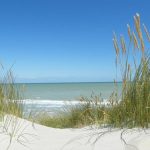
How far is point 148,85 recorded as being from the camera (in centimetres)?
302

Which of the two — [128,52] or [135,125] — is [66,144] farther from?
[128,52]

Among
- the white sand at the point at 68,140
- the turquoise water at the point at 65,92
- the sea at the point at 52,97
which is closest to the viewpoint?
the white sand at the point at 68,140

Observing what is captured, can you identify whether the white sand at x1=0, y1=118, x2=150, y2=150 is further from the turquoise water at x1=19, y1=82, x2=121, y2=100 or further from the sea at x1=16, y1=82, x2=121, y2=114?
the turquoise water at x1=19, y1=82, x2=121, y2=100

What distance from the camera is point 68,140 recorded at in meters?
2.71

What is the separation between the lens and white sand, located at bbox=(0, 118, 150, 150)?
2447 millimetres

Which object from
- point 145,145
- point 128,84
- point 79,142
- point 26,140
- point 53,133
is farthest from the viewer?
point 128,84

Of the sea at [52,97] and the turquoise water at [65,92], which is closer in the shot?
the sea at [52,97]

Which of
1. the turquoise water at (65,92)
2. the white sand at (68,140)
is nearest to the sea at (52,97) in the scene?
the turquoise water at (65,92)

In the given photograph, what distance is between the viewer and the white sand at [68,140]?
2.45 m

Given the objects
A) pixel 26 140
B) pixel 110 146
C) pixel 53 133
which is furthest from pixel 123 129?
pixel 26 140

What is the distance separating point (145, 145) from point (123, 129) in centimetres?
47

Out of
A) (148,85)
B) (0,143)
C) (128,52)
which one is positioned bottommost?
(0,143)

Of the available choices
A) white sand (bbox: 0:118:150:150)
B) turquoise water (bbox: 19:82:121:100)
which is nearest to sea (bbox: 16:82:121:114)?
turquoise water (bbox: 19:82:121:100)

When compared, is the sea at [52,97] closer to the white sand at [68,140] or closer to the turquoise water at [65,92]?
the turquoise water at [65,92]
